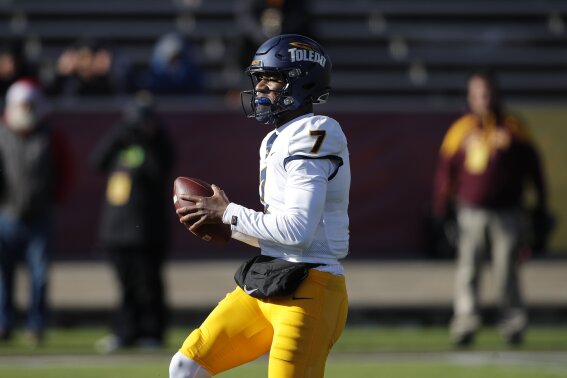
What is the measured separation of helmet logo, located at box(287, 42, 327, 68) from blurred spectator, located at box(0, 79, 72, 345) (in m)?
6.00

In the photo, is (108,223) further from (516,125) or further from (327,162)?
(327,162)

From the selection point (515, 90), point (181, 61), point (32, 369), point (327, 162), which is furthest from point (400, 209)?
point (327, 162)

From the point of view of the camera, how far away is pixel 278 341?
534cm

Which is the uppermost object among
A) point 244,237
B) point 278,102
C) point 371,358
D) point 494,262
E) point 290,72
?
point 290,72

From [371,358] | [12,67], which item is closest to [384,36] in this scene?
[12,67]

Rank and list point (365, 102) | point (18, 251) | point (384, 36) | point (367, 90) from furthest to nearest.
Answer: point (384, 36), point (367, 90), point (365, 102), point (18, 251)

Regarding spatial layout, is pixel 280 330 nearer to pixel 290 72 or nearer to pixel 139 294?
pixel 290 72

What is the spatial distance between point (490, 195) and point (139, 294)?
295cm

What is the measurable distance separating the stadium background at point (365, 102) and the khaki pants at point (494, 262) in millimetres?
1454

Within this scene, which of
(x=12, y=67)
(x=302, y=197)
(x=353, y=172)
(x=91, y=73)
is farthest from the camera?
(x=91, y=73)

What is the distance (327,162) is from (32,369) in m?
4.92

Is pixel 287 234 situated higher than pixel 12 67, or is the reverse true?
pixel 12 67

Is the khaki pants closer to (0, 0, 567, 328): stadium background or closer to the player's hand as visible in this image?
(0, 0, 567, 328): stadium background

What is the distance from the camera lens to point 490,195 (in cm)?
1091
